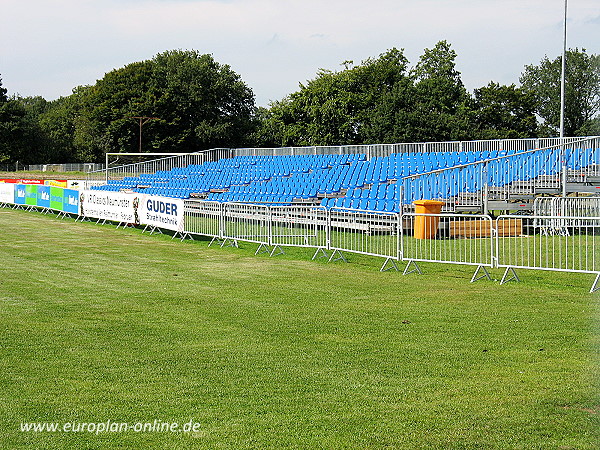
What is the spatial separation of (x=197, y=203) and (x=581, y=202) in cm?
1153

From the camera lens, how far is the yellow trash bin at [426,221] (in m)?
18.2

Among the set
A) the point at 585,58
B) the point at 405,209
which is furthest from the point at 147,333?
the point at 405,209

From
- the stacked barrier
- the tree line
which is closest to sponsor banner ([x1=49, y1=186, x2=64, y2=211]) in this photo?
the stacked barrier

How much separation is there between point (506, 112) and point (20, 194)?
44.1 m

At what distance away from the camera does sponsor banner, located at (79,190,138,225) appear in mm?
27031

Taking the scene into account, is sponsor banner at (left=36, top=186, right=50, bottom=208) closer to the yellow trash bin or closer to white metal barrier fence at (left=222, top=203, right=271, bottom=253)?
white metal barrier fence at (left=222, top=203, right=271, bottom=253)

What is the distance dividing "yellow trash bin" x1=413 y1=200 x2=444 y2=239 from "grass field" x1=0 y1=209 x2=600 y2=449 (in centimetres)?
358

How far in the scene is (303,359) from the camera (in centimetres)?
795

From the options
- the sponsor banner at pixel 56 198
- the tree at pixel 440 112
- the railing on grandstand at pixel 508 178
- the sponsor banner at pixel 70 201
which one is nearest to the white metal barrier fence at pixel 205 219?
the railing on grandstand at pixel 508 178

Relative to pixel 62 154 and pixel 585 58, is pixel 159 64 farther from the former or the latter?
pixel 585 58

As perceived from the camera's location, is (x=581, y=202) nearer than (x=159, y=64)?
Yes

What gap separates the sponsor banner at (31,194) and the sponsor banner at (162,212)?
1409 centimetres

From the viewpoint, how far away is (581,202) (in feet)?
72.9

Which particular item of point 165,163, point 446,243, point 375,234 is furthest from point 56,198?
point 446,243
